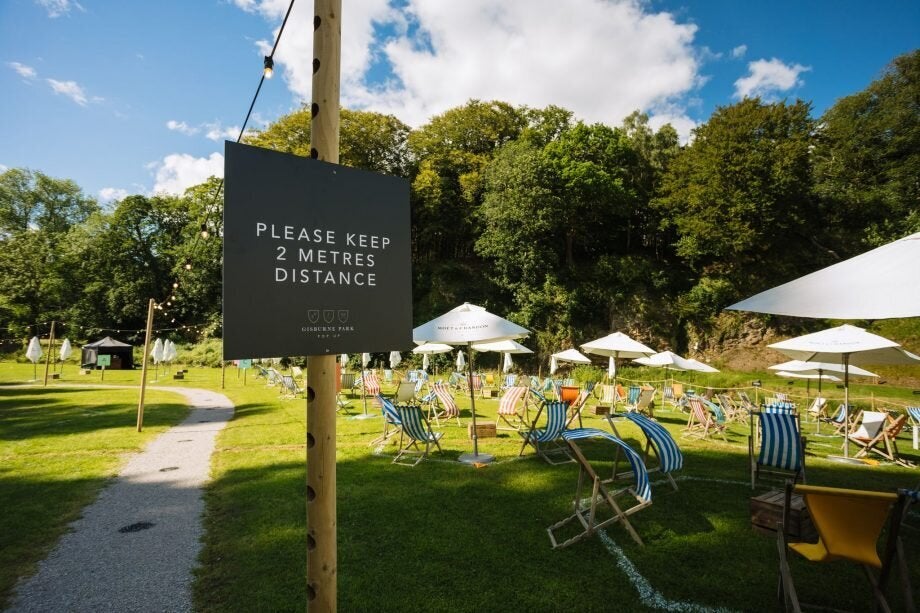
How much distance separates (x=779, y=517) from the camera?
4.30 meters

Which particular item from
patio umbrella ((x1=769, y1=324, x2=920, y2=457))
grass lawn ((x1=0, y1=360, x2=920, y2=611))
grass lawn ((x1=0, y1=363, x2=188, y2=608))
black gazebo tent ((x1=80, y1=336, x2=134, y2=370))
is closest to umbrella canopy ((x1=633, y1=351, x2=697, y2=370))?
patio umbrella ((x1=769, y1=324, x2=920, y2=457))

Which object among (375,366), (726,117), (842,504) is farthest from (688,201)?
(842,504)

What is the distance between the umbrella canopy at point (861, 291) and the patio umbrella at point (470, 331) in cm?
425

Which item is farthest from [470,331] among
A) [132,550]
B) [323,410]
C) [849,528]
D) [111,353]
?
[111,353]

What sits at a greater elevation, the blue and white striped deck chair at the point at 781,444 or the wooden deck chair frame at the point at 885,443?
the blue and white striped deck chair at the point at 781,444

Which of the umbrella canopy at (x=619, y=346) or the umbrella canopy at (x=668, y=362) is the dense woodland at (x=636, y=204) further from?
the umbrella canopy at (x=619, y=346)

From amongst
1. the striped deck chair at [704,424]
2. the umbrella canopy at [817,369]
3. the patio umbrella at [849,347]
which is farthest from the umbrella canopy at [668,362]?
the patio umbrella at [849,347]

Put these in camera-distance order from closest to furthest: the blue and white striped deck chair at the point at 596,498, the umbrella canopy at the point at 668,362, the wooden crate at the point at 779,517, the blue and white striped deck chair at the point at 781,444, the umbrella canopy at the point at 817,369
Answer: the wooden crate at the point at 779,517
the blue and white striped deck chair at the point at 596,498
the blue and white striped deck chair at the point at 781,444
the umbrella canopy at the point at 817,369
the umbrella canopy at the point at 668,362

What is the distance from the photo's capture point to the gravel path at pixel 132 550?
358cm

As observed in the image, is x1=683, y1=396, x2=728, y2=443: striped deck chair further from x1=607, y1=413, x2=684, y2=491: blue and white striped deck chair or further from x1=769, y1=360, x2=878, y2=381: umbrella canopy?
x1=607, y1=413, x2=684, y2=491: blue and white striped deck chair

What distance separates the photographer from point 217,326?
39688 mm

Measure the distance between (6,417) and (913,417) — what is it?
24.5 meters

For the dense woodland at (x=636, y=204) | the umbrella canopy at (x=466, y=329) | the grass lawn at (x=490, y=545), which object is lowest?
the grass lawn at (x=490, y=545)

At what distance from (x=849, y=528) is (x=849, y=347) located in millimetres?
7190
